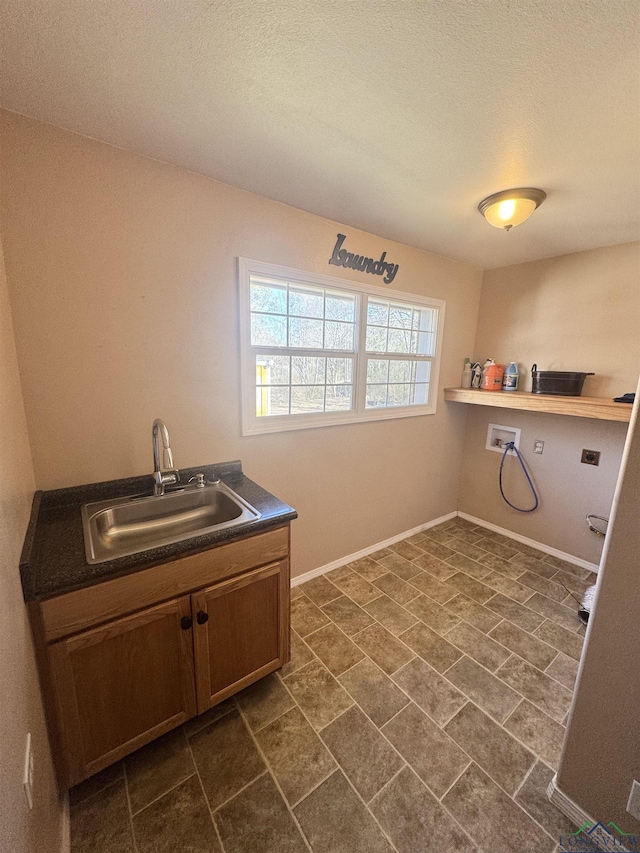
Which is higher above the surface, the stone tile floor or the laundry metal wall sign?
the laundry metal wall sign

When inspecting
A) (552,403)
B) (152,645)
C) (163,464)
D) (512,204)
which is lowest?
(152,645)

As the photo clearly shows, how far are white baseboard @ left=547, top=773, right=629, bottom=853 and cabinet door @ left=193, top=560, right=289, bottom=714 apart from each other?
1.12m

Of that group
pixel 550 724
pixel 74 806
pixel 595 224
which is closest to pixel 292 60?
pixel 595 224

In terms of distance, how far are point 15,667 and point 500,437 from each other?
11.1ft

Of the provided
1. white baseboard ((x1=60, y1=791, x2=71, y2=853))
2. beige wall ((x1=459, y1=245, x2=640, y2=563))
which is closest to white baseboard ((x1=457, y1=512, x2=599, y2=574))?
beige wall ((x1=459, y1=245, x2=640, y2=563))

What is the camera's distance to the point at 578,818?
1.12 m

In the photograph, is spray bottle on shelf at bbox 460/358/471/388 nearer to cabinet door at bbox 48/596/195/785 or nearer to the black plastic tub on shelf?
the black plastic tub on shelf

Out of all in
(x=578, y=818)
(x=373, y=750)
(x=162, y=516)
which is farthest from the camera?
(x=162, y=516)

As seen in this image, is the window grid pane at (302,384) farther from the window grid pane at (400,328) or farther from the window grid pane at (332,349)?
the window grid pane at (400,328)

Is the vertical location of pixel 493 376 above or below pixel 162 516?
above

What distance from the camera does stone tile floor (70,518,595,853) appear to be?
1.11 metres

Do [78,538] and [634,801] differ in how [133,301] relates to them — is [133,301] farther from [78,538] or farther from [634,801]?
[634,801]

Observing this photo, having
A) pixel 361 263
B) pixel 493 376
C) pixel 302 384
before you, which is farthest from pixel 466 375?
pixel 302 384

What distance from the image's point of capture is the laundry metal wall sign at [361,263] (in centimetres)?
214
